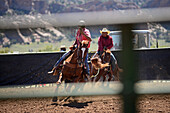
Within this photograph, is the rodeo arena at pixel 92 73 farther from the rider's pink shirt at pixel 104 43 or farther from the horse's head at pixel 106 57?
the rider's pink shirt at pixel 104 43

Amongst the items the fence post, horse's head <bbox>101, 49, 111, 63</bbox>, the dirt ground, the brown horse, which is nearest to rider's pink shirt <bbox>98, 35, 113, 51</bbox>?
horse's head <bbox>101, 49, 111, 63</bbox>

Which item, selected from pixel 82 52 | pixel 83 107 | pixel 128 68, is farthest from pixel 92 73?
pixel 128 68

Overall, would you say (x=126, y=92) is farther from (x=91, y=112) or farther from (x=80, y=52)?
(x=80, y=52)

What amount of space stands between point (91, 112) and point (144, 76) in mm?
4645

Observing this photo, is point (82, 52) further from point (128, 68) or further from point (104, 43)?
point (128, 68)

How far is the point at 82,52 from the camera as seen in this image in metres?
5.85

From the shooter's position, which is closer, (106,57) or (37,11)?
(37,11)

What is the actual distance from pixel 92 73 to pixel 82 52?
1.31 metres

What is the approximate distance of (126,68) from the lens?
1199 millimetres

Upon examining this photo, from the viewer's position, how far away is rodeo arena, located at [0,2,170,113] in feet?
3.95

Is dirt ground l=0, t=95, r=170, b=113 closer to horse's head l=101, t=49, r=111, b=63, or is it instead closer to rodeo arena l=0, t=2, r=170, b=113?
rodeo arena l=0, t=2, r=170, b=113

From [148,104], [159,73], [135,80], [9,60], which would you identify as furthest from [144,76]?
[135,80]

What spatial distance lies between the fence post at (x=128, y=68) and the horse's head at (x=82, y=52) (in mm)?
4560

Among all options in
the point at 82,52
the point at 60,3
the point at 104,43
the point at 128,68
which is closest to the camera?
the point at 128,68
